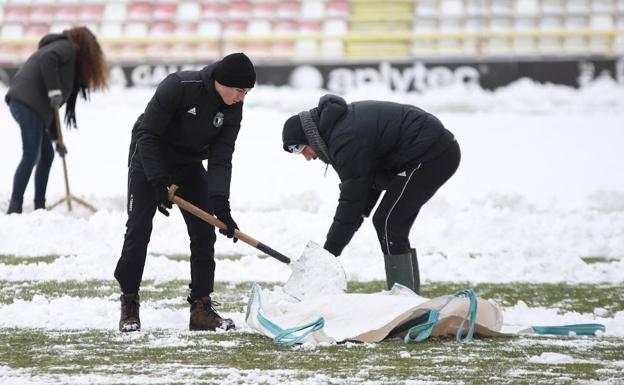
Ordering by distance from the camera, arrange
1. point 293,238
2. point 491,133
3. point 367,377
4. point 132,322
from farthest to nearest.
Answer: point 491,133 → point 293,238 → point 132,322 → point 367,377

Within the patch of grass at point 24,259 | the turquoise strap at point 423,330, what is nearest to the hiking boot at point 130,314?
the turquoise strap at point 423,330

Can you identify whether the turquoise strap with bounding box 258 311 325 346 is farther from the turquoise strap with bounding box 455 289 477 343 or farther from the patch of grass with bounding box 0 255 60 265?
the patch of grass with bounding box 0 255 60 265

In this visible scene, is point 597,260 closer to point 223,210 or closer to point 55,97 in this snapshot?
point 223,210

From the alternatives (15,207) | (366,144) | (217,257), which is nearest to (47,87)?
(15,207)

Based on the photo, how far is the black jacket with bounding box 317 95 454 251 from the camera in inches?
218

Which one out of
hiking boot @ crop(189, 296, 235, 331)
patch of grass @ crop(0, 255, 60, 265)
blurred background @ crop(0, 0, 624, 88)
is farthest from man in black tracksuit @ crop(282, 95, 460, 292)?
blurred background @ crop(0, 0, 624, 88)

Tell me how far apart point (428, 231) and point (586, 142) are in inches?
304

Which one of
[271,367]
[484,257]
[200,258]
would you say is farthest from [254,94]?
[271,367]

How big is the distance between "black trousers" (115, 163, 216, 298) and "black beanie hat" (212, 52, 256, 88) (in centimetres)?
60

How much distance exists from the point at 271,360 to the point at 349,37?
17288mm

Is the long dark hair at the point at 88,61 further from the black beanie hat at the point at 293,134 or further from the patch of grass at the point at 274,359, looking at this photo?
the patch of grass at the point at 274,359

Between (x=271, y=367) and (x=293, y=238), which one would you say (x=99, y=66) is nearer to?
(x=293, y=238)

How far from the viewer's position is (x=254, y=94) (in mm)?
19797

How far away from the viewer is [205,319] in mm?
5340
